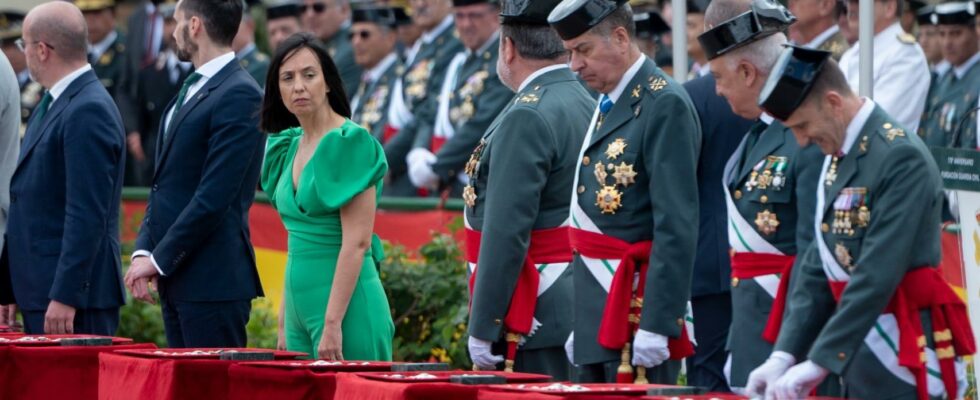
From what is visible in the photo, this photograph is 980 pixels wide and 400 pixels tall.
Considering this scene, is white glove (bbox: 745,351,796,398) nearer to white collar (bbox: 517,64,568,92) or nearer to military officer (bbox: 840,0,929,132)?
white collar (bbox: 517,64,568,92)

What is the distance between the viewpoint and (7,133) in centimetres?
774

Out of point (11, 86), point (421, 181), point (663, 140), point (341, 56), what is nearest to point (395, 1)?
point (341, 56)

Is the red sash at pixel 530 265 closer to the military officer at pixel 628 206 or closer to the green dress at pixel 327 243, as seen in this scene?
the military officer at pixel 628 206

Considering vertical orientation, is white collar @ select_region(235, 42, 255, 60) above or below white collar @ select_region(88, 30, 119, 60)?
below

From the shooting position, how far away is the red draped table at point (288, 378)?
16.9 ft

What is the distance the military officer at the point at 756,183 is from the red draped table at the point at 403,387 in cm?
80

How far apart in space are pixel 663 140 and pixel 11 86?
336 cm

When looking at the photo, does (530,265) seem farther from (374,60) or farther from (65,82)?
(374,60)

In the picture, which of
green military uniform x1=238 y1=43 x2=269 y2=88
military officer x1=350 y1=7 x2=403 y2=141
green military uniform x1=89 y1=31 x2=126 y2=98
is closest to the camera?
military officer x1=350 y1=7 x2=403 y2=141

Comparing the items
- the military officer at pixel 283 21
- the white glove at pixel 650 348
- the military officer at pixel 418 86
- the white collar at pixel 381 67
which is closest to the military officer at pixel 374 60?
the white collar at pixel 381 67

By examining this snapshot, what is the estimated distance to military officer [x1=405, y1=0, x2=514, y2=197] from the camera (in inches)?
436

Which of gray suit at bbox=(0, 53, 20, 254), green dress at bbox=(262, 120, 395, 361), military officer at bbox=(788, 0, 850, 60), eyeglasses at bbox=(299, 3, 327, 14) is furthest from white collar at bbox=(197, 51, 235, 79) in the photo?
eyeglasses at bbox=(299, 3, 327, 14)

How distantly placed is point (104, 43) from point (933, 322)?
1164 centimetres

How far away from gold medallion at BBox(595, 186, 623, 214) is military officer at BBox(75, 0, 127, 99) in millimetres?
9927
